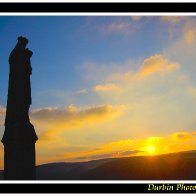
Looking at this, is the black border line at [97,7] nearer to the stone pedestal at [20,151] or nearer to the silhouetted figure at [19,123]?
the silhouetted figure at [19,123]

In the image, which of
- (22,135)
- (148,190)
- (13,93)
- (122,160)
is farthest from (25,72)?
(122,160)

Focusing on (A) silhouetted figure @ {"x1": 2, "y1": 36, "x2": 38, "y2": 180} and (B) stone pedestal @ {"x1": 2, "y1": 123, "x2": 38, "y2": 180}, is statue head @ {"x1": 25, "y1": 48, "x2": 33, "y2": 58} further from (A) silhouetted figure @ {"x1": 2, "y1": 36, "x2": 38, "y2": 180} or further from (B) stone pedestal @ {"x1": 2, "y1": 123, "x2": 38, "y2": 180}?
(B) stone pedestal @ {"x1": 2, "y1": 123, "x2": 38, "y2": 180}

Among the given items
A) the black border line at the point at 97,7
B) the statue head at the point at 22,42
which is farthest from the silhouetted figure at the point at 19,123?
the black border line at the point at 97,7

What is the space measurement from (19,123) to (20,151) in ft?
3.08

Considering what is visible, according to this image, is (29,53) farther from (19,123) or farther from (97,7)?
(97,7)

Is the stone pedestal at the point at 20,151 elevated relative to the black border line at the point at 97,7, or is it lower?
Answer: lower

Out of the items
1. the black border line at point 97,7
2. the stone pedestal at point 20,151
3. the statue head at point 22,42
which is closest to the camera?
the black border line at point 97,7

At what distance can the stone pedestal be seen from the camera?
11.4 metres

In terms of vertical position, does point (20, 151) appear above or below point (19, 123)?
below

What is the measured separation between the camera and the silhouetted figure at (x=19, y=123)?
11.4m

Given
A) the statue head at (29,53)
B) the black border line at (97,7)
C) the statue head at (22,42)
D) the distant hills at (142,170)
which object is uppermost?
the statue head at (22,42)

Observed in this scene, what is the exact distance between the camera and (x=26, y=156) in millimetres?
11594

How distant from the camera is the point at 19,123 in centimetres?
1175

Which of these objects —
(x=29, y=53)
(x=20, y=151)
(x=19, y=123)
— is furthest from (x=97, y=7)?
(x=20, y=151)
